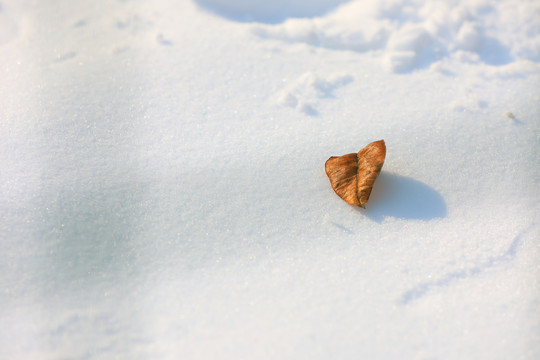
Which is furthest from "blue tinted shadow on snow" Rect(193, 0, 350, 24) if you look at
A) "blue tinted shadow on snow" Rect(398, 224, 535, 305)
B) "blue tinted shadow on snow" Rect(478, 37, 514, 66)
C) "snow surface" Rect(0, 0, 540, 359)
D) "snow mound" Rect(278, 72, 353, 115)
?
"blue tinted shadow on snow" Rect(398, 224, 535, 305)

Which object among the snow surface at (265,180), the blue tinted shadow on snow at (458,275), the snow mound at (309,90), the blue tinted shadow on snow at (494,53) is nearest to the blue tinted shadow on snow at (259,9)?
the snow surface at (265,180)

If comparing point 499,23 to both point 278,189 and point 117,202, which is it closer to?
point 278,189

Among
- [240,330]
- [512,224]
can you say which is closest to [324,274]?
[240,330]

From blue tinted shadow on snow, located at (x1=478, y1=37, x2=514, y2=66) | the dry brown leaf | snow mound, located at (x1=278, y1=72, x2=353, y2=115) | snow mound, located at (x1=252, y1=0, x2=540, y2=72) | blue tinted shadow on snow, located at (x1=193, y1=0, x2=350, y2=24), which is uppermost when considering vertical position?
blue tinted shadow on snow, located at (x1=193, y1=0, x2=350, y2=24)

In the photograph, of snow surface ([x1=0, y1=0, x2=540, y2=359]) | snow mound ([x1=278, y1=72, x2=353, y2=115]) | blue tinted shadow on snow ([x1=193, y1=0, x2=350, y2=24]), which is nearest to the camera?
snow surface ([x1=0, y1=0, x2=540, y2=359])

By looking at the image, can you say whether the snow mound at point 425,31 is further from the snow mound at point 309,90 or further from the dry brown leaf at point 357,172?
the dry brown leaf at point 357,172

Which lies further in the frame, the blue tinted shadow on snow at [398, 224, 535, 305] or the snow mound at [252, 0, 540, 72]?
the snow mound at [252, 0, 540, 72]

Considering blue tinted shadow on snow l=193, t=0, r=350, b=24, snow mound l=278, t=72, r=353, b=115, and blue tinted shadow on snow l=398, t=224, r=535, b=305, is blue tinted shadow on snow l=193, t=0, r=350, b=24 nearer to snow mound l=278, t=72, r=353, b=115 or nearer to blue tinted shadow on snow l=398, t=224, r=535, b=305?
snow mound l=278, t=72, r=353, b=115

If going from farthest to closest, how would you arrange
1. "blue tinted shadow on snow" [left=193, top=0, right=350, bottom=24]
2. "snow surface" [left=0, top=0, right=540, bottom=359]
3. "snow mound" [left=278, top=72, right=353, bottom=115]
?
"blue tinted shadow on snow" [left=193, top=0, right=350, bottom=24]
"snow mound" [left=278, top=72, right=353, bottom=115]
"snow surface" [left=0, top=0, right=540, bottom=359]
